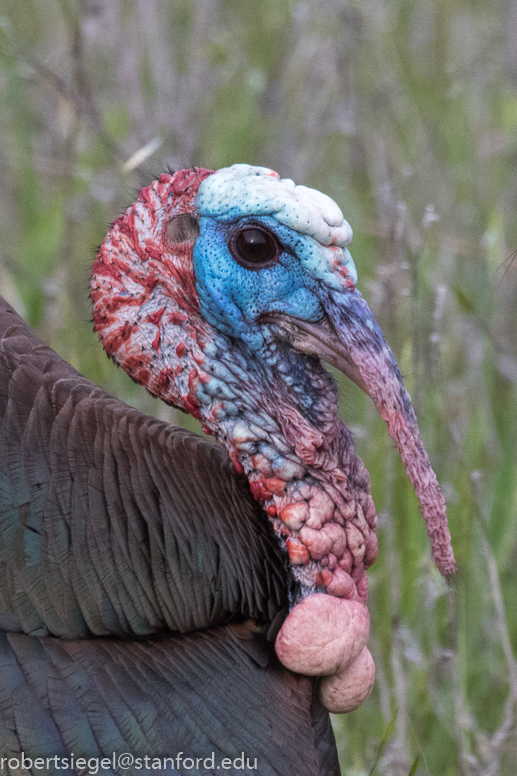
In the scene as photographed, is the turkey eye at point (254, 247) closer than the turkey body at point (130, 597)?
No

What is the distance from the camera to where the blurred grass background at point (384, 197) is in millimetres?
2363

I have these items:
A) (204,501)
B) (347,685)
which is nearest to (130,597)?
(204,501)

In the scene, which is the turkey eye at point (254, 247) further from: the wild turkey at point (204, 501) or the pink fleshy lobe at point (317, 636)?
the pink fleshy lobe at point (317, 636)

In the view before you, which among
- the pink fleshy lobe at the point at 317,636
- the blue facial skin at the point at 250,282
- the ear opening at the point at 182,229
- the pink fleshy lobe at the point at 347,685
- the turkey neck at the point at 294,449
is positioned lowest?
the pink fleshy lobe at the point at 347,685

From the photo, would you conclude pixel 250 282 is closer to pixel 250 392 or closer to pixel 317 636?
pixel 250 392

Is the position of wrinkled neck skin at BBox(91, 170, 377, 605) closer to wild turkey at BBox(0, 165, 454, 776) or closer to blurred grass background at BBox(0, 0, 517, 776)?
wild turkey at BBox(0, 165, 454, 776)

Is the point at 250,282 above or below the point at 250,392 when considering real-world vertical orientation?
above

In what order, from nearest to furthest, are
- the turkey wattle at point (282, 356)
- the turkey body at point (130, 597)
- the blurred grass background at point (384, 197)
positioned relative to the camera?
the turkey body at point (130, 597) → the turkey wattle at point (282, 356) → the blurred grass background at point (384, 197)

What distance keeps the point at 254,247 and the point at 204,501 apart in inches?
17.0

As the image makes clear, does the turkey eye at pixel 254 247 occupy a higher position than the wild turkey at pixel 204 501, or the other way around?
the turkey eye at pixel 254 247

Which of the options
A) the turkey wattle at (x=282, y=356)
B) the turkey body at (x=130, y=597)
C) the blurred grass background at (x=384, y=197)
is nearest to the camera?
the turkey body at (x=130, y=597)

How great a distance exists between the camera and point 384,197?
2.90 m

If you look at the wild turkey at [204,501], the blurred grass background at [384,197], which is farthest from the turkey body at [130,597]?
the blurred grass background at [384,197]

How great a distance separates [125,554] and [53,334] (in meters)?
1.73
